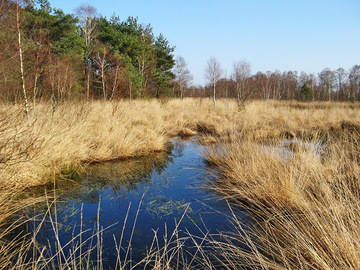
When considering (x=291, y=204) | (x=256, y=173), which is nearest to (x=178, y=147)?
(x=256, y=173)

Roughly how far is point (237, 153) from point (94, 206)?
284cm

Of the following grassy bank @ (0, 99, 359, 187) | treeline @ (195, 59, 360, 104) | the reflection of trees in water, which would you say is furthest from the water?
treeline @ (195, 59, 360, 104)

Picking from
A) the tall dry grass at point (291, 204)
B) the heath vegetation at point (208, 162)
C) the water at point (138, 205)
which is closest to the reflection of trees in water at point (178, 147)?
the heath vegetation at point (208, 162)

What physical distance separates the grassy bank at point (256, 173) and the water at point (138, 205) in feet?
1.10

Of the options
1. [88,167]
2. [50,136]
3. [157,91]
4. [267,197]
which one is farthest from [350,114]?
[157,91]

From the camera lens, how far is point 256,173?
140 inches

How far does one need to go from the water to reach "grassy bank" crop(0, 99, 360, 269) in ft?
1.10

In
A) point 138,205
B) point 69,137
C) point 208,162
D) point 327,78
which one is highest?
point 327,78

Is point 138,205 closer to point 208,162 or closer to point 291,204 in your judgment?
point 291,204

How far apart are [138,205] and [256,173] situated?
184cm

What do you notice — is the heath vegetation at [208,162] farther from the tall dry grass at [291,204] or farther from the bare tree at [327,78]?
the bare tree at [327,78]

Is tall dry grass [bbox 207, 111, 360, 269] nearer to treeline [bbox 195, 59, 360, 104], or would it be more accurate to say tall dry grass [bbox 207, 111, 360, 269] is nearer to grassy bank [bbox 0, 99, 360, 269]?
grassy bank [bbox 0, 99, 360, 269]

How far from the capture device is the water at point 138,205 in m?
2.66

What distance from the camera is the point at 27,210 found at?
3.16m
